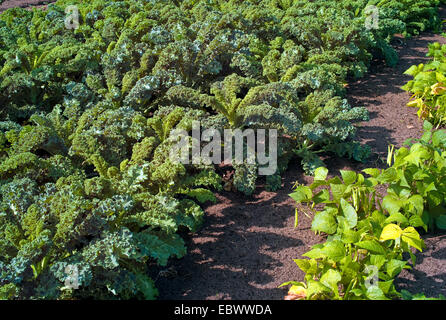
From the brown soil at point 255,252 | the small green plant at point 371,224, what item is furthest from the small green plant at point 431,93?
the small green plant at point 371,224

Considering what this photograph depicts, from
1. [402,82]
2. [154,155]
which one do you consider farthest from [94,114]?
[402,82]

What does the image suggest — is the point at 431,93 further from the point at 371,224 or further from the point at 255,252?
the point at 255,252

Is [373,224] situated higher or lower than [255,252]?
higher

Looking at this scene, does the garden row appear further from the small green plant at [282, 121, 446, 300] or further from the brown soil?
the brown soil

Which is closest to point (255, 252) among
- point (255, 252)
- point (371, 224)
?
point (255, 252)

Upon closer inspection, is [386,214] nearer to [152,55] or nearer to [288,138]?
[288,138]

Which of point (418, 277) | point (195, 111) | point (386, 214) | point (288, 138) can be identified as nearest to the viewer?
point (418, 277)

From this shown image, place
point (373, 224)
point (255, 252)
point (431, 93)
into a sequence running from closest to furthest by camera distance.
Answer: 1. point (373, 224)
2. point (255, 252)
3. point (431, 93)

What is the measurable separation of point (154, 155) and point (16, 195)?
3.54 feet

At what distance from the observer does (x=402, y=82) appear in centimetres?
621

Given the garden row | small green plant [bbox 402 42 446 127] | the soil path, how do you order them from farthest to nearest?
1. small green plant [bbox 402 42 446 127]
2. the soil path
3. the garden row

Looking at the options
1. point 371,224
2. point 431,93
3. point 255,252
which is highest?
point 431,93

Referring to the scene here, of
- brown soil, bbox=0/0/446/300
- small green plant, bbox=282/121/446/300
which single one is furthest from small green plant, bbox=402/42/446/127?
small green plant, bbox=282/121/446/300

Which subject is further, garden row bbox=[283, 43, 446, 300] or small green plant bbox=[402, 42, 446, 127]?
small green plant bbox=[402, 42, 446, 127]
